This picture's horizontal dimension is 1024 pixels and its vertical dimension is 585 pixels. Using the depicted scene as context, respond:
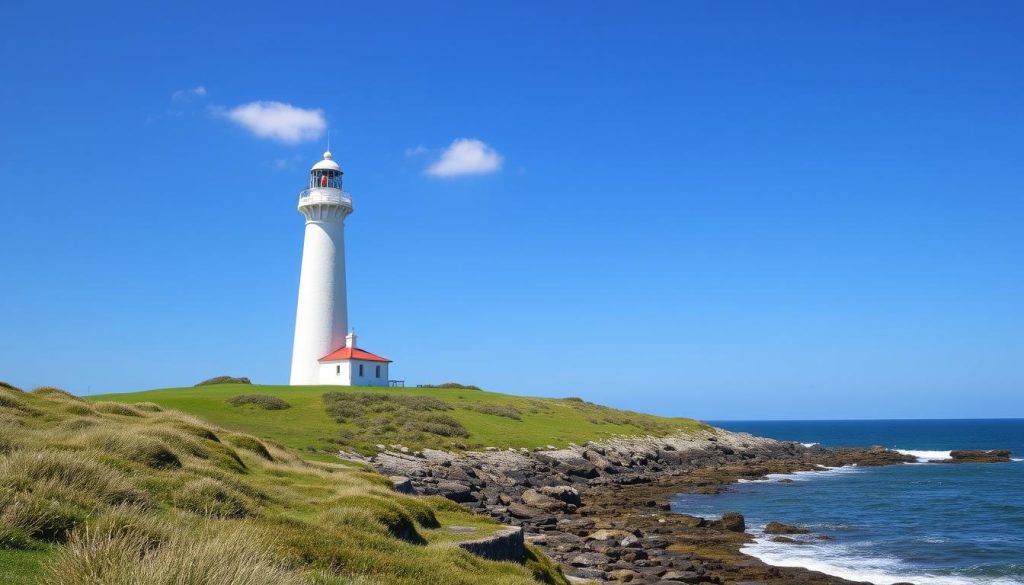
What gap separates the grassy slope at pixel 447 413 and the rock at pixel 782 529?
19150 millimetres

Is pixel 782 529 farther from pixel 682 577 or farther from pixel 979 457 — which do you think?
pixel 979 457

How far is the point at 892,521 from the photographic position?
3981cm

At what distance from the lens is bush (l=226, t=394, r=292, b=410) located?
1984 inches

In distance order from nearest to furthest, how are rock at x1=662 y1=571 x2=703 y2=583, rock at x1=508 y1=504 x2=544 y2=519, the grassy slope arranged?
rock at x1=662 y1=571 x2=703 y2=583
rock at x1=508 y1=504 x2=544 y2=519
the grassy slope

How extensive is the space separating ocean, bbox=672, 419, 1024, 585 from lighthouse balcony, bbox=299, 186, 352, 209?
36744mm

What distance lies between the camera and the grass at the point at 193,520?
23.6 feet

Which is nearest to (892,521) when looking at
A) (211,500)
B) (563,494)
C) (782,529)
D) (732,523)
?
(782,529)

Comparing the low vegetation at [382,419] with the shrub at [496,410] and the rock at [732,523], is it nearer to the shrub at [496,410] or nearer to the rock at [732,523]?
the shrub at [496,410]

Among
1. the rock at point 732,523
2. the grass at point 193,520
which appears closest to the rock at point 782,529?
the rock at point 732,523

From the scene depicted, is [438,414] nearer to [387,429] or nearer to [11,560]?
[387,429]

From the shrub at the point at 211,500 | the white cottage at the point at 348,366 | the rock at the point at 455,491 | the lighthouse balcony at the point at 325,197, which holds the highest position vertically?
the lighthouse balcony at the point at 325,197

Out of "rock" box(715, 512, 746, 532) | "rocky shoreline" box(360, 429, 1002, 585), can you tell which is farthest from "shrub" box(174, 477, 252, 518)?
"rock" box(715, 512, 746, 532)

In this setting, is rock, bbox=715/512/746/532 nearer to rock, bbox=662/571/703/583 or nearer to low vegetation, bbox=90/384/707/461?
rock, bbox=662/571/703/583

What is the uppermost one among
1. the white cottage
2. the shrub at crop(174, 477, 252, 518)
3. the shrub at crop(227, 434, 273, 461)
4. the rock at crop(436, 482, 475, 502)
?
the white cottage
